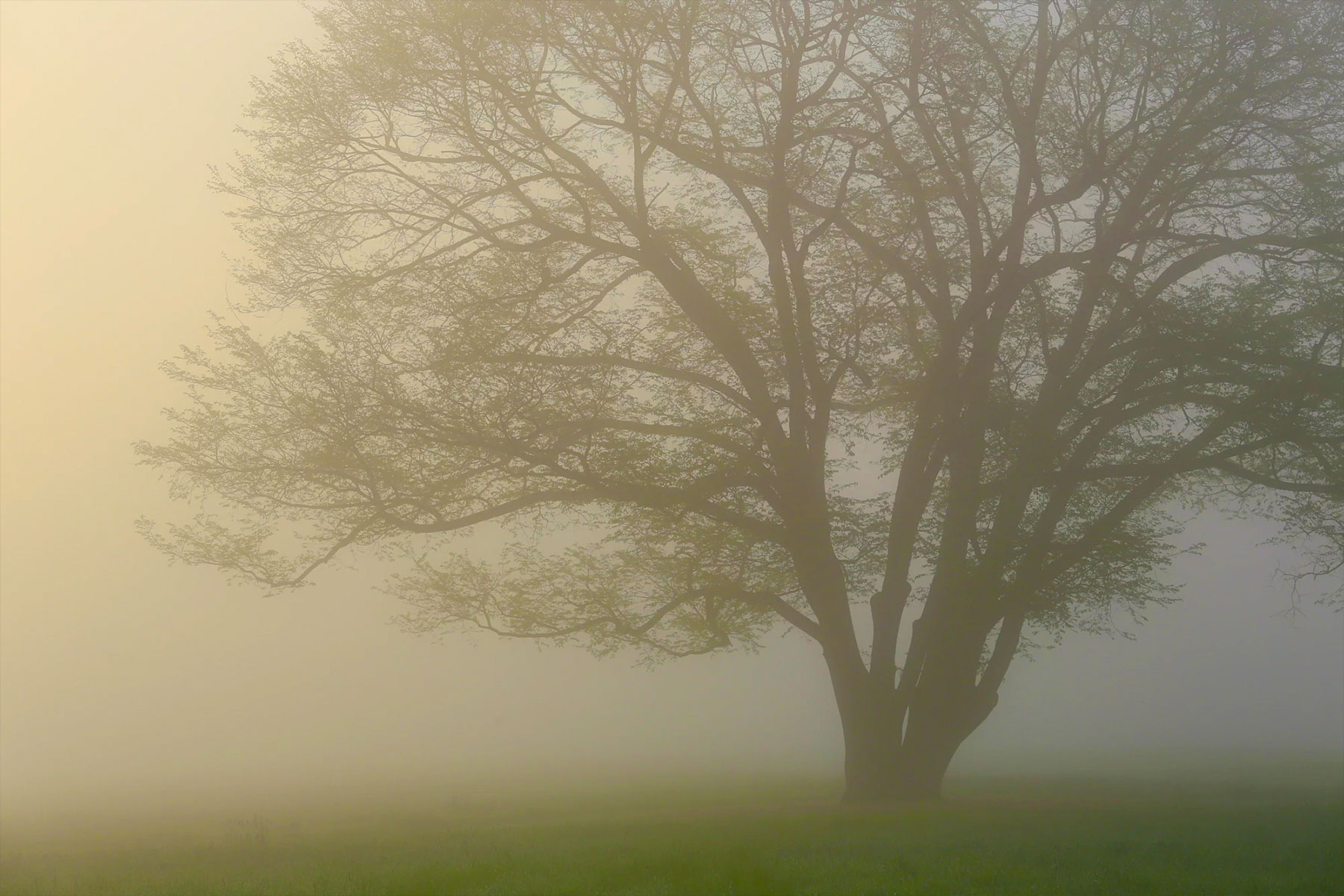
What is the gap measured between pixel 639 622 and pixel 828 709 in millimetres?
6573

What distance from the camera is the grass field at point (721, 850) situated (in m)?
10.2

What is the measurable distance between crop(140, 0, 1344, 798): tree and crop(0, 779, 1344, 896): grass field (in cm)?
264

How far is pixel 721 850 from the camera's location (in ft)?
38.4

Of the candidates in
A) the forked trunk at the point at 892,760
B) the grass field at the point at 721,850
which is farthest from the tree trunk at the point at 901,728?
the grass field at the point at 721,850

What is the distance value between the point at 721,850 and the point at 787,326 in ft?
23.0

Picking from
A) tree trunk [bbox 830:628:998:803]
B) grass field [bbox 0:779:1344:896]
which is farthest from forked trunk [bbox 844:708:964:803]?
grass field [bbox 0:779:1344:896]

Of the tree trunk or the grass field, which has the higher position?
the tree trunk

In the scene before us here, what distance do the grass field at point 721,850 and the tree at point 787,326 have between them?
2644 millimetres

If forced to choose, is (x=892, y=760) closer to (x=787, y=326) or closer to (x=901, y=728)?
(x=901, y=728)

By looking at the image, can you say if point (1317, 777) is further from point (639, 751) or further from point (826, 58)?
point (826, 58)

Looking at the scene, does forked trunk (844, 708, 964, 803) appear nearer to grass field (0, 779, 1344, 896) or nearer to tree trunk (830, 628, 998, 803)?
tree trunk (830, 628, 998, 803)

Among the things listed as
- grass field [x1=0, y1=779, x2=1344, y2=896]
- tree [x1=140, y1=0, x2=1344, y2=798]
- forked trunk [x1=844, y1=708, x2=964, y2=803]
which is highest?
tree [x1=140, y1=0, x2=1344, y2=798]

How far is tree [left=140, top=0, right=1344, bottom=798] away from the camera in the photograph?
48.5 feet

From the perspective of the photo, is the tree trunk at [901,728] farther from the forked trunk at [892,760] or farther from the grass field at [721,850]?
the grass field at [721,850]
